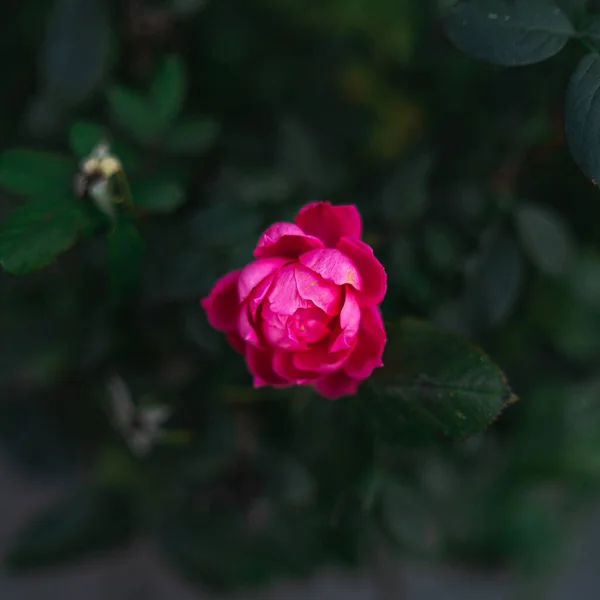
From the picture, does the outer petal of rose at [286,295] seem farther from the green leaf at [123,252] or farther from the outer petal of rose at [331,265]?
the green leaf at [123,252]

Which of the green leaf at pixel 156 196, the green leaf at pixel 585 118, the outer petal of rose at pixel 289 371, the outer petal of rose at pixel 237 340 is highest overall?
the green leaf at pixel 585 118

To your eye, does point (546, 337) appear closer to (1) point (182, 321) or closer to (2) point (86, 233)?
(1) point (182, 321)

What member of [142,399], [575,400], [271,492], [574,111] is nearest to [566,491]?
[575,400]

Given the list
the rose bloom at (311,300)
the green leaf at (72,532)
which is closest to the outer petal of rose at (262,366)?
the rose bloom at (311,300)

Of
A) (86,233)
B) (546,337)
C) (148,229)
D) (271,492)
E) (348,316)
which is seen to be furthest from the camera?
(546,337)

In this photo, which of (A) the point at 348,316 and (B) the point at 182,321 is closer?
(A) the point at 348,316

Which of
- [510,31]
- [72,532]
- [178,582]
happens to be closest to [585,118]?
[510,31]
